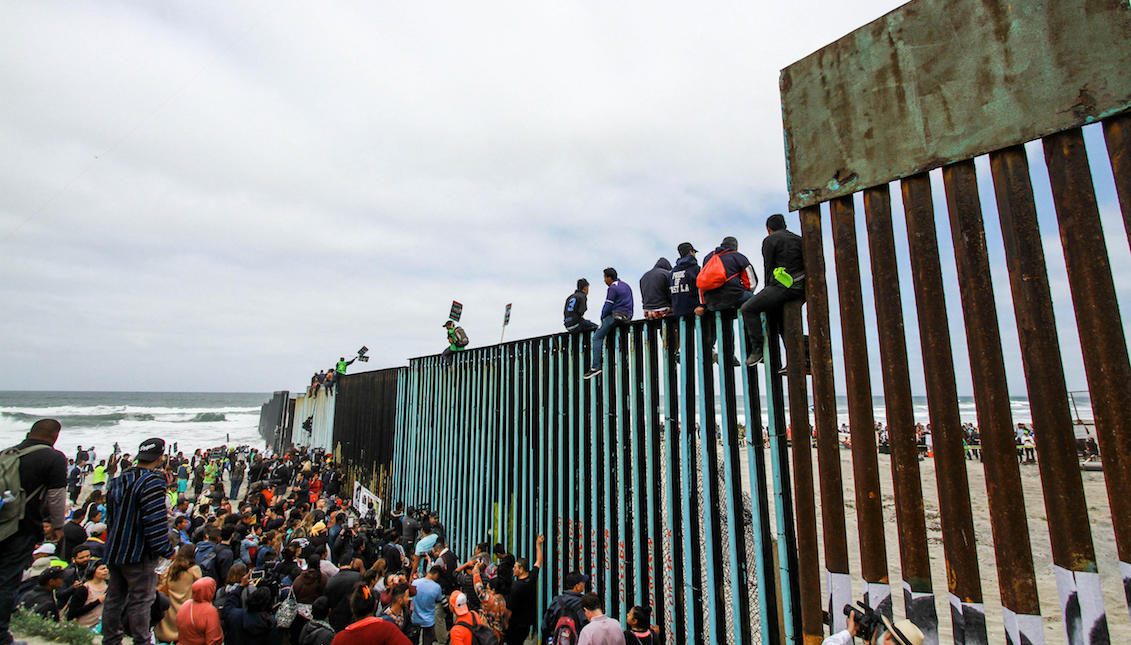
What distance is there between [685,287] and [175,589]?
6868 mm

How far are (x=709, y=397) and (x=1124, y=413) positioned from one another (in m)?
3.52

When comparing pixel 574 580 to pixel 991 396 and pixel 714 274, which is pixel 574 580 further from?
pixel 991 396

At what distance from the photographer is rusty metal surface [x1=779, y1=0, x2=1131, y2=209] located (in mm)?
3656

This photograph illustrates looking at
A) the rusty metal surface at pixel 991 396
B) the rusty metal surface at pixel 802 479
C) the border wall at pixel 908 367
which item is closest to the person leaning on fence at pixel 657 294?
the border wall at pixel 908 367

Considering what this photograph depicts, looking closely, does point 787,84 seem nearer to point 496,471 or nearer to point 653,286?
point 653,286

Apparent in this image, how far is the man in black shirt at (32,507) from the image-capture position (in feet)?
13.6

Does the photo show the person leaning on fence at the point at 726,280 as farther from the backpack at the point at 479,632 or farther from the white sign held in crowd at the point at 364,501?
the white sign held in crowd at the point at 364,501

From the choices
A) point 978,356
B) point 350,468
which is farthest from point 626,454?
point 350,468

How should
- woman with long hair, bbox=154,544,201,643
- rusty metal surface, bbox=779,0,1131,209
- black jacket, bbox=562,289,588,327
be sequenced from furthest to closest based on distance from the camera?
black jacket, bbox=562,289,588,327 < woman with long hair, bbox=154,544,201,643 < rusty metal surface, bbox=779,0,1131,209

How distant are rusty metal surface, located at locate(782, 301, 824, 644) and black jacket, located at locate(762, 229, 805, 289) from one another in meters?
0.31

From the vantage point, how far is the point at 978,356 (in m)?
4.08

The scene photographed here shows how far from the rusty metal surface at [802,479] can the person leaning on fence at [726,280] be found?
785 millimetres

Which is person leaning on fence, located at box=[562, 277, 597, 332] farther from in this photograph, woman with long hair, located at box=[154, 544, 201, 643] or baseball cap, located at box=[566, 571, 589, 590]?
woman with long hair, located at box=[154, 544, 201, 643]

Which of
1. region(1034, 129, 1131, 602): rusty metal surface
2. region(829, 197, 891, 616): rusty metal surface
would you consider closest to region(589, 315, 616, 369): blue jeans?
region(829, 197, 891, 616): rusty metal surface
